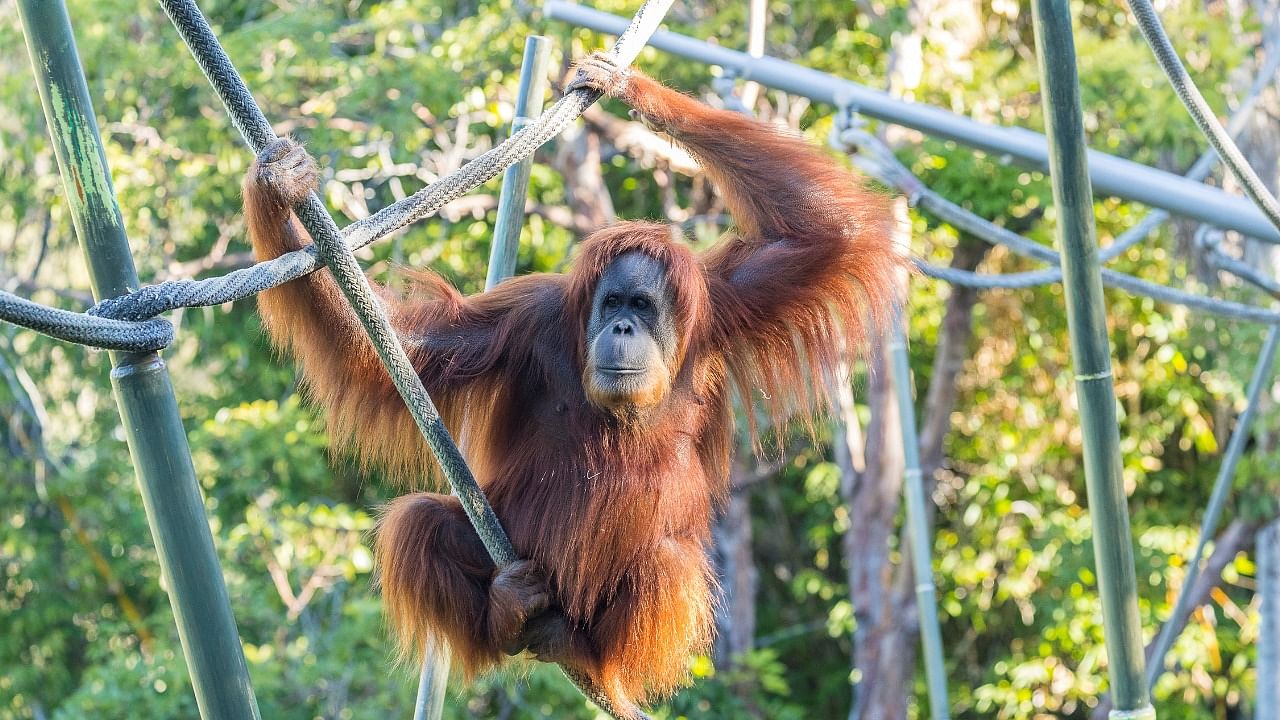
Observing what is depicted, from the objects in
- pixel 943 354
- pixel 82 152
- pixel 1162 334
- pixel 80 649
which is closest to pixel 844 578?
pixel 943 354

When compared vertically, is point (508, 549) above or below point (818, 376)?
below

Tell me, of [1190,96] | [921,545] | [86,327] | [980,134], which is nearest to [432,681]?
[86,327]

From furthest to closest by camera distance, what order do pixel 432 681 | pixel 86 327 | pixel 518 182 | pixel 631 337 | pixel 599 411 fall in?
pixel 518 182, pixel 432 681, pixel 599 411, pixel 631 337, pixel 86 327

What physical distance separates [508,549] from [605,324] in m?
0.51

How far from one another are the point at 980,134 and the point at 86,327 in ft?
7.82

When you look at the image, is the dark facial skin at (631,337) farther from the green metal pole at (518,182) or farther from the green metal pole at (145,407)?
the green metal pole at (145,407)

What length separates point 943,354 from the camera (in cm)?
803

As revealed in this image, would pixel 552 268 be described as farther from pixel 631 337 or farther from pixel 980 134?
pixel 631 337

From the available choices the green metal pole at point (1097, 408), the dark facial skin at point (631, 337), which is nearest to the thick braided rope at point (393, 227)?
the dark facial skin at point (631, 337)

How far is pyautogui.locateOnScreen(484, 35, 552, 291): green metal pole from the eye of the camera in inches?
124

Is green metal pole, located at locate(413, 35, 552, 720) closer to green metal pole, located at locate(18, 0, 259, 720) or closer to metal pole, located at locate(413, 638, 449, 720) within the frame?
metal pole, located at locate(413, 638, 449, 720)

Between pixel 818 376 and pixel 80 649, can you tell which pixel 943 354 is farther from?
pixel 80 649

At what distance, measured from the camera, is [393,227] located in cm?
219

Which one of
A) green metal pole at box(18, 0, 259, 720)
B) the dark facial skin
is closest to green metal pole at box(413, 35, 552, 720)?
the dark facial skin
